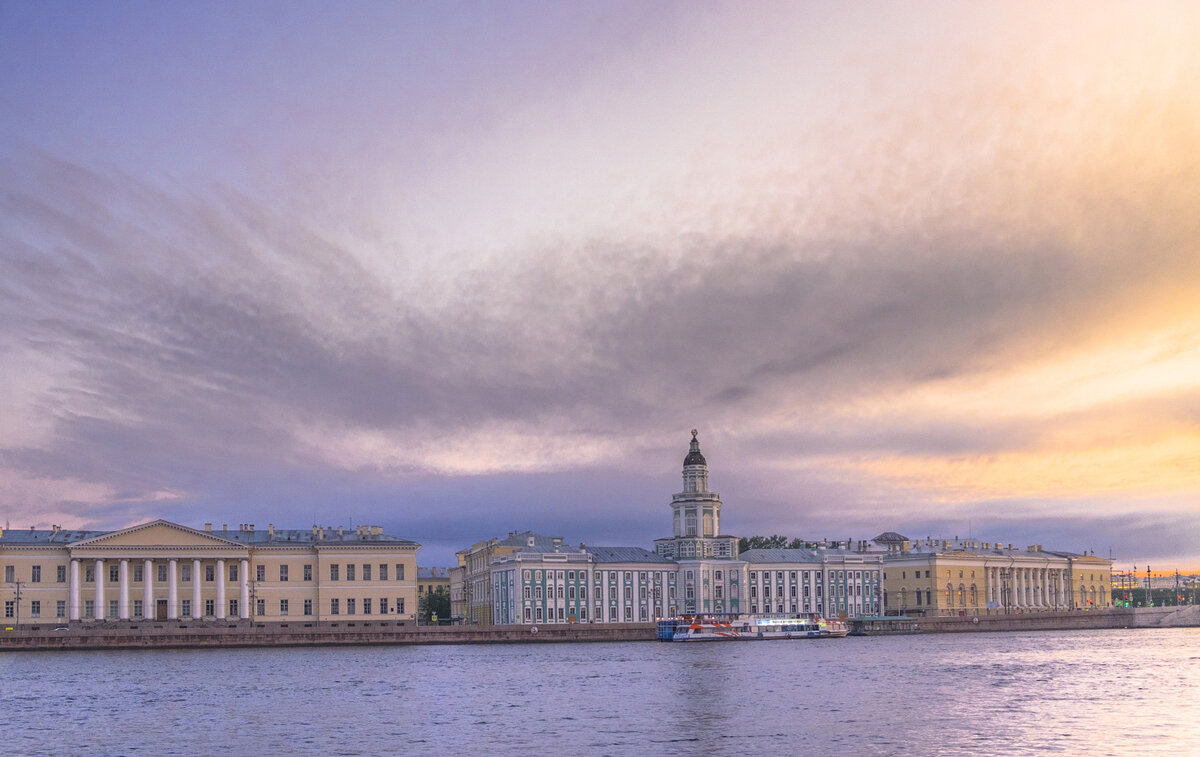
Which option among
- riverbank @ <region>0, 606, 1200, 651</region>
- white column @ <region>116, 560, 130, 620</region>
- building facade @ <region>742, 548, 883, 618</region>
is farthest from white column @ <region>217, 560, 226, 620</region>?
building facade @ <region>742, 548, 883, 618</region>

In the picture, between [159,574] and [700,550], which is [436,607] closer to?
[700,550]

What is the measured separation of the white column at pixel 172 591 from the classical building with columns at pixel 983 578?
80437 mm

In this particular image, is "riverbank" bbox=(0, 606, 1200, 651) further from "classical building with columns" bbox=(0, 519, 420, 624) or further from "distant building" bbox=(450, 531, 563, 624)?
"distant building" bbox=(450, 531, 563, 624)

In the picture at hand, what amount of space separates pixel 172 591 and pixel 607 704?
206 feet

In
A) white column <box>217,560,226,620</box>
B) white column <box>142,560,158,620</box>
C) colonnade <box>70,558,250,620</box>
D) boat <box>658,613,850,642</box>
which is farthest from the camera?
boat <box>658,613,850,642</box>

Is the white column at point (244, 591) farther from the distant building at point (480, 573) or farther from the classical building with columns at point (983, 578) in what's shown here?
the classical building with columns at point (983, 578)

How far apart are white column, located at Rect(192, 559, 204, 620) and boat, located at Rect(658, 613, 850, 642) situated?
116ft

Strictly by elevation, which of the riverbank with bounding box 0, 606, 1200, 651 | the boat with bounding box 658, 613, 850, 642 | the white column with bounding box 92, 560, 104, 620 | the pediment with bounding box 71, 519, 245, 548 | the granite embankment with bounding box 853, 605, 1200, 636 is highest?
the pediment with bounding box 71, 519, 245, 548

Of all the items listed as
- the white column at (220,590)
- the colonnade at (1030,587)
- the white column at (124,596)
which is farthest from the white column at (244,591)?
the colonnade at (1030,587)

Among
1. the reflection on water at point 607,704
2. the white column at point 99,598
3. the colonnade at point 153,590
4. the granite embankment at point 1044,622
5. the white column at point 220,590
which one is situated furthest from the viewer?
the granite embankment at point 1044,622

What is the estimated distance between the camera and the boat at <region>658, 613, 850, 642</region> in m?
105

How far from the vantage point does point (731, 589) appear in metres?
132

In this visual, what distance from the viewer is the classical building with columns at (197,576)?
325ft

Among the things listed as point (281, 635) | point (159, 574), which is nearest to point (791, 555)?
point (281, 635)
